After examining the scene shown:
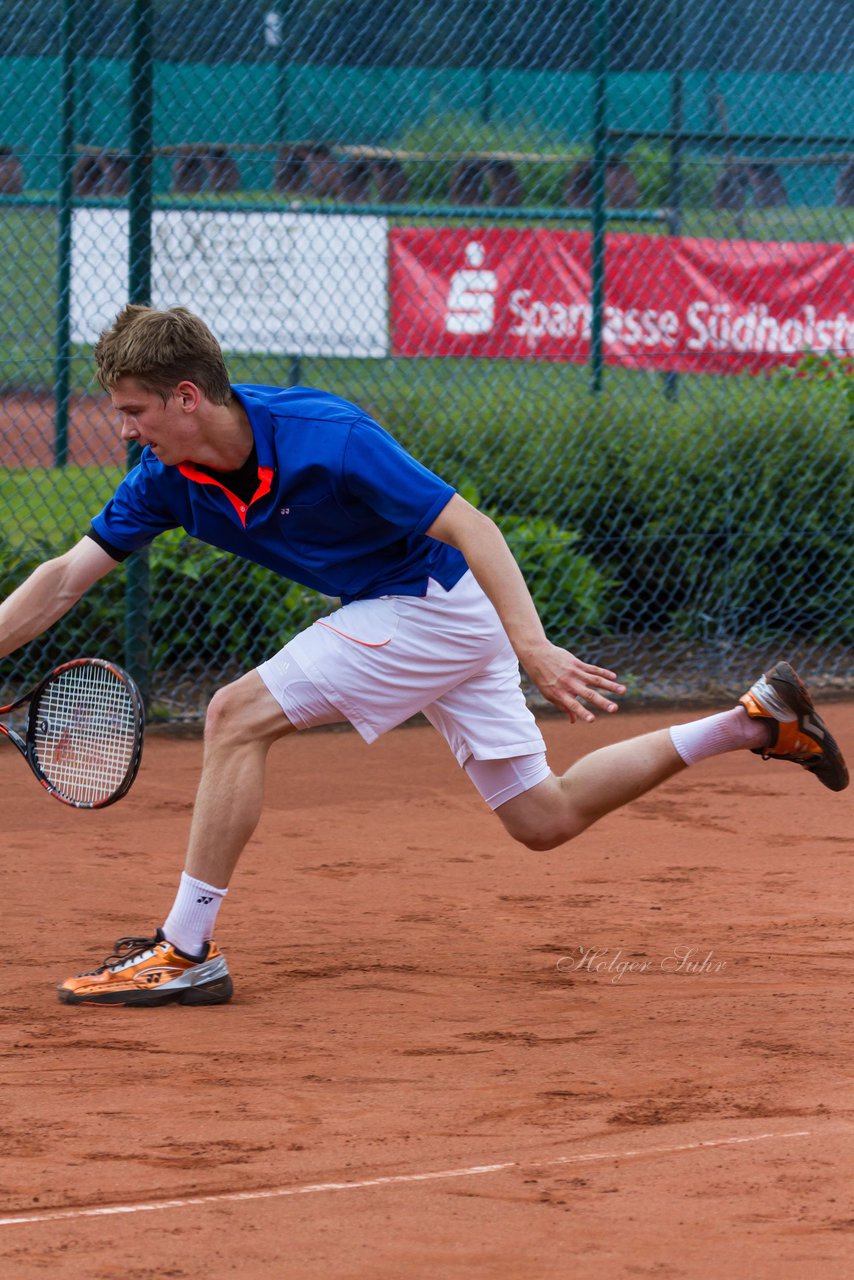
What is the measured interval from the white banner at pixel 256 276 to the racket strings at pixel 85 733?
2.88 metres

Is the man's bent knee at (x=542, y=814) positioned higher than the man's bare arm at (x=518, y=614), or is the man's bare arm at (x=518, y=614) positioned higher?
the man's bare arm at (x=518, y=614)

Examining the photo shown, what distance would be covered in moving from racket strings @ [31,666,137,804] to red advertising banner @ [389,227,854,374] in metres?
3.52

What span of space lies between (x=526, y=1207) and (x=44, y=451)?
5.76 m

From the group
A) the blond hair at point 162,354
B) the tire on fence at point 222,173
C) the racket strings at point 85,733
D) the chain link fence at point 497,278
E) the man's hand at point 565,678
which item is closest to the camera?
the man's hand at point 565,678

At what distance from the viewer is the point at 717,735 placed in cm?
399

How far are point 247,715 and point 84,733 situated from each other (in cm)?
50

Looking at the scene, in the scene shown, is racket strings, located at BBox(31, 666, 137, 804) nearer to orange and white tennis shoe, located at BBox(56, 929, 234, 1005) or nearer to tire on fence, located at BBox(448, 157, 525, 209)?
orange and white tennis shoe, located at BBox(56, 929, 234, 1005)

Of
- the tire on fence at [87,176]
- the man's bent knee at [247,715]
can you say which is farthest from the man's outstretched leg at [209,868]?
the tire on fence at [87,176]

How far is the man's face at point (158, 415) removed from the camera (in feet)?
11.5

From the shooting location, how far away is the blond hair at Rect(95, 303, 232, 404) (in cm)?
349

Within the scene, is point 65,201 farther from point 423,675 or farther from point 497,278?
point 423,675

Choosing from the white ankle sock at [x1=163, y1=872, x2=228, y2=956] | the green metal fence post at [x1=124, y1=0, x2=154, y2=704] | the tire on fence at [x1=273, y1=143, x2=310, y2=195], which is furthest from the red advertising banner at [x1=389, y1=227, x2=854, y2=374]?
the white ankle sock at [x1=163, y1=872, x2=228, y2=956]

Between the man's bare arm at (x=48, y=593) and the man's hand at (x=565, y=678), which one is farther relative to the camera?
the man's bare arm at (x=48, y=593)

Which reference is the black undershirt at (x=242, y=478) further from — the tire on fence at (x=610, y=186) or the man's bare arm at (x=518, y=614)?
the tire on fence at (x=610, y=186)
